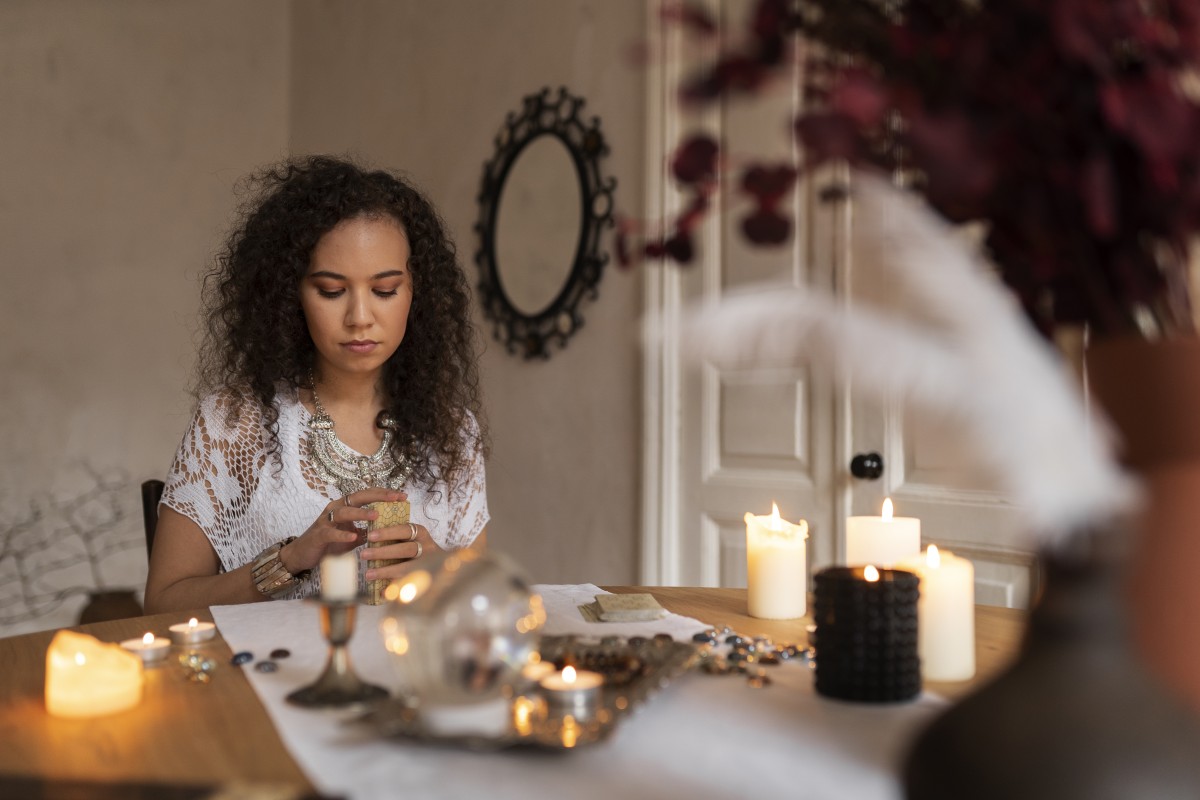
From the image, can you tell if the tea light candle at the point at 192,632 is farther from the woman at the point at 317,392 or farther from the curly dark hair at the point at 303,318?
the curly dark hair at the point at 303,318

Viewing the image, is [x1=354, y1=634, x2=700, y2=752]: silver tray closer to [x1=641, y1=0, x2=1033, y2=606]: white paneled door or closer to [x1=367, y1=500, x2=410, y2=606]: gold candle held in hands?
[x1=367, y1=500, x2=410, y2=606]: gold candle held in hands

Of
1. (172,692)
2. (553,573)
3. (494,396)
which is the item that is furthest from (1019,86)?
(494,396)

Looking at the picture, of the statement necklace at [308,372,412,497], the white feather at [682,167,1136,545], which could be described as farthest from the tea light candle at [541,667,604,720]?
the statement necklace at [308,372,412,497]

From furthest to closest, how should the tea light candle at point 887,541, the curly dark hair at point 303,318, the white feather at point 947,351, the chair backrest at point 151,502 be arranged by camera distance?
the chair backrest at point 151,502 < the curly dark hair at point 303,318 < the tea light candle at point 887,541 < the white feather at point 947,351

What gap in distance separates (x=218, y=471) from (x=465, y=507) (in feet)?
1.50

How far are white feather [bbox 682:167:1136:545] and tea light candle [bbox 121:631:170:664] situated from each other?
2.34ft

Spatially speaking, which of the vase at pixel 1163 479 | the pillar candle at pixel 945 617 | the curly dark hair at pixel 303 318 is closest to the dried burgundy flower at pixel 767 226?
the vase at pixel 1163 479

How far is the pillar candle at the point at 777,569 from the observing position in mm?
1235

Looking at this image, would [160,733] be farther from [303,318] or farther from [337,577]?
[303,318]

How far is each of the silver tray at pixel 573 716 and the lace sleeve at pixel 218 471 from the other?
925mm

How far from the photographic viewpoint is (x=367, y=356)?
1752 mm

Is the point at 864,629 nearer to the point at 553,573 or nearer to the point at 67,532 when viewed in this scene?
the point at 553,573

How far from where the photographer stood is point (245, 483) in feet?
5.83

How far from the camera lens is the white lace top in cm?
173
